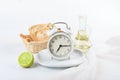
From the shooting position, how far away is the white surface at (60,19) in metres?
0.86

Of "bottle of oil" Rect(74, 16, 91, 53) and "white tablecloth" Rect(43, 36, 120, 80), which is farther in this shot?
"bottle of oil" Rect(74, 16, 91, 53)

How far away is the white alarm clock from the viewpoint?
2.99 ft

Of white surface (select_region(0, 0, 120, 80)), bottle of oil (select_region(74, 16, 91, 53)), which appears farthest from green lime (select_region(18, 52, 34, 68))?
bottle of oil (select_region(74, 16, 91, 53))

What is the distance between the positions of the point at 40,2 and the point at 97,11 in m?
0.37

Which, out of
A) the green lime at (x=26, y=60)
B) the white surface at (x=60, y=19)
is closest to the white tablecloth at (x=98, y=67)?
the white surface at (x=60, y=19)

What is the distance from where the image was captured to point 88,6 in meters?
1.63

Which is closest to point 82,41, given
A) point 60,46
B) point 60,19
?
point 60,46

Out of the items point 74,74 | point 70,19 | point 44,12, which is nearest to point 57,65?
point 74,74

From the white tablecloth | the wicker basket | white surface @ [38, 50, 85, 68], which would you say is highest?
the wicker basket

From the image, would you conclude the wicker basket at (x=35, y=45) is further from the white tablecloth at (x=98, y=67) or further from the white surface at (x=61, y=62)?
the white tablecloth at (x=98, y=67)

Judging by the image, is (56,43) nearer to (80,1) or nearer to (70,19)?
(70,19)

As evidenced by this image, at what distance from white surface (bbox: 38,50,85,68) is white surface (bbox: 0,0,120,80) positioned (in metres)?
0.02

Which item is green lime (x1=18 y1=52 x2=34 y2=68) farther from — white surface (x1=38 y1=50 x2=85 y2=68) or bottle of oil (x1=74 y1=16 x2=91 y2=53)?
bottle of oil (x1=74 y1=16 x2=91 y2=53)

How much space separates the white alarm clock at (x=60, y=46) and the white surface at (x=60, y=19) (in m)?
0.06
